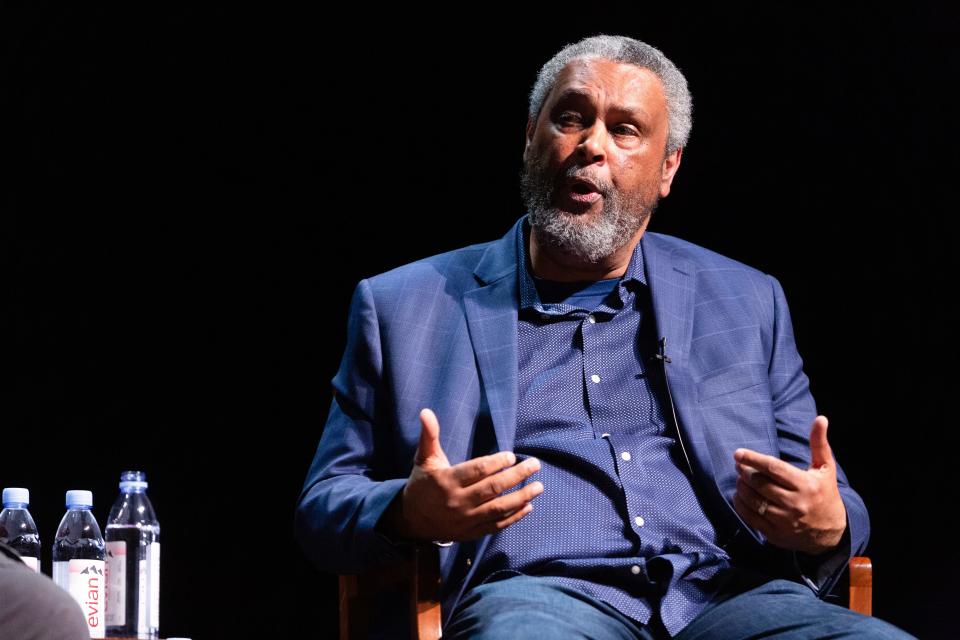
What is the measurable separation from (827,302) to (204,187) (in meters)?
1.63

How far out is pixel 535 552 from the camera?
2012 mm

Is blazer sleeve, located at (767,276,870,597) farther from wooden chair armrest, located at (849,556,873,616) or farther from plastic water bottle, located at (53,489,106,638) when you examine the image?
plastic water bottle, located at (53,489,106,638)

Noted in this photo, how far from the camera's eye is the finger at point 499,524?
5.85 feet

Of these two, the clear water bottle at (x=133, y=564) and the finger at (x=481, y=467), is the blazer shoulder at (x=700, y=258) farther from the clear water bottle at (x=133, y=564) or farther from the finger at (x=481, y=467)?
the clear water bottle at (x=133, y=564)

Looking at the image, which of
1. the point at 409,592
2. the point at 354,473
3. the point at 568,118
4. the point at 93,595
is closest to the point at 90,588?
the point at 93,595

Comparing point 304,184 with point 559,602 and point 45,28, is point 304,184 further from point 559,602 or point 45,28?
point 559,602

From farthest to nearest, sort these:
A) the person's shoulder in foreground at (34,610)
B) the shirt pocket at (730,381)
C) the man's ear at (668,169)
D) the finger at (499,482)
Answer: the man's ear at (668,169) → the shirt pocket at (730,381) → the finger at (499,482) → the person's shoulder in foreground at (34,610)

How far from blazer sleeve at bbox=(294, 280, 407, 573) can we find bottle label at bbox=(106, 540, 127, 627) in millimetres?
562

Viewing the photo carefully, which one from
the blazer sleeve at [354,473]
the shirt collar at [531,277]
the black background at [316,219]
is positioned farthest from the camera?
the black background at [316,219]

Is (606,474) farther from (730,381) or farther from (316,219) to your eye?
(316,219)

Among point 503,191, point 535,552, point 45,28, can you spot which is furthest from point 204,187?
point 535,552

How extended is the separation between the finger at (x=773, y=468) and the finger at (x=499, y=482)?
311mm

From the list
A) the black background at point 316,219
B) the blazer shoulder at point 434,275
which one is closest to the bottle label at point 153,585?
the black background at point 316,219

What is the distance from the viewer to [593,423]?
7.07 feet
